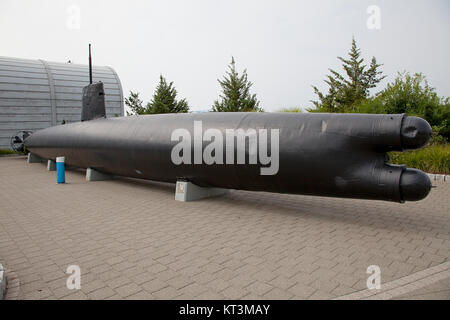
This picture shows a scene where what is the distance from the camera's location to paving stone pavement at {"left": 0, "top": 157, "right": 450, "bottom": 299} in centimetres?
272

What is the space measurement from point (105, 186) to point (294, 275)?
19.0 feet

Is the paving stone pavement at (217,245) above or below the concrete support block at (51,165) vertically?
below

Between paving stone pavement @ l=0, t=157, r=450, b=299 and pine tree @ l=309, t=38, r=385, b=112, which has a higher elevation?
pine tree @ l=309, t=38, r=385, b=112

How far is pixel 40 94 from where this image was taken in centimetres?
2089

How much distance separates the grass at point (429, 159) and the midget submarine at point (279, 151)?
18.1 feet

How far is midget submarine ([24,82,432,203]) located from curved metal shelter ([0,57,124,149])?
1614 centimetres

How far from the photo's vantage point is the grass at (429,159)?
8.41 meters

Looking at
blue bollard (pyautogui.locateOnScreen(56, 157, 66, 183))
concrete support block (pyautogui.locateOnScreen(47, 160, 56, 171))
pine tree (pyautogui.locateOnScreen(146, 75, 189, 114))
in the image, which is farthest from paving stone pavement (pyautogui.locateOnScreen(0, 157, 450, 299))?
pine tree (pyautogui.locateOnScreen(146, 75, 189, 114))

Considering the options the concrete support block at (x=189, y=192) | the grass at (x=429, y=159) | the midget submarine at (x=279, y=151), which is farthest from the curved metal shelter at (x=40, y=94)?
the grass at (x=429, y=159)

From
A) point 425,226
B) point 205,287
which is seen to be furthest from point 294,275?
point 425,226

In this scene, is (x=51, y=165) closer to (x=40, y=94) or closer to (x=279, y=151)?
(x=279, y=151)

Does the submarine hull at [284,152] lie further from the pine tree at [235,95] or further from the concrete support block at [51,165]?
the pine tree at [235,95]

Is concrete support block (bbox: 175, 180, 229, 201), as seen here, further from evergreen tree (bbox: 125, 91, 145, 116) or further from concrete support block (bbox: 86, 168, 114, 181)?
evergreen tree (bbox: 125, 91, 145, 116)
